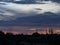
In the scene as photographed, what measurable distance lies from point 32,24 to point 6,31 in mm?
927

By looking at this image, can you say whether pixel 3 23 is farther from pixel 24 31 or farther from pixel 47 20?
pixel 47 20

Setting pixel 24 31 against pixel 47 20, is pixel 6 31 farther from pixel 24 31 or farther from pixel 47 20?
pixel 47 20

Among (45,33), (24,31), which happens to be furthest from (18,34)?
(45,33)

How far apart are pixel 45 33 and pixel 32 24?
2.57 feet
